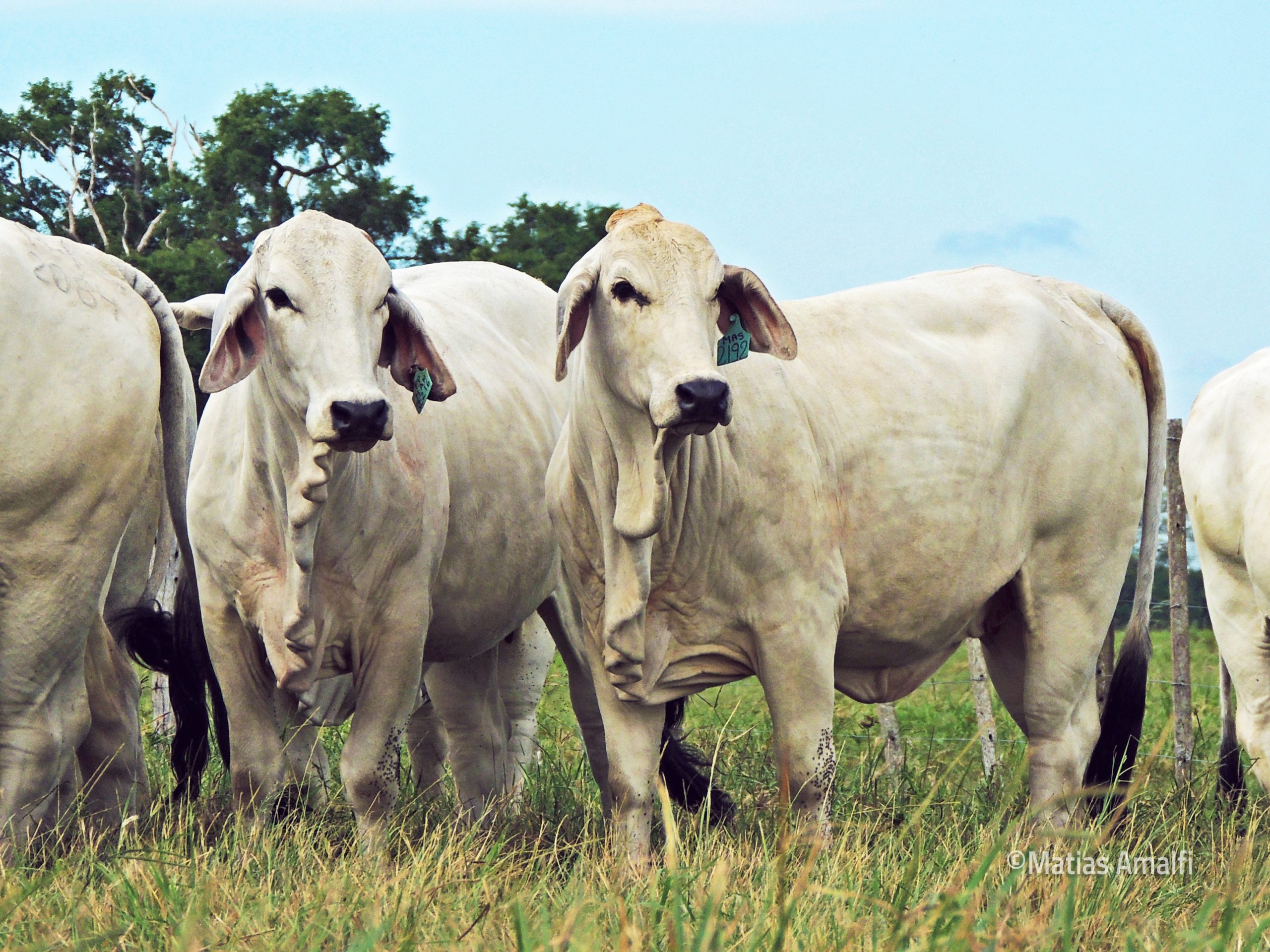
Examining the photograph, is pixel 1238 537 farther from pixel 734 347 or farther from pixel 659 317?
pixel 659 317

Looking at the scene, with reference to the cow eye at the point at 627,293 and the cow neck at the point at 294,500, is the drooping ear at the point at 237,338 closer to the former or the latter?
the cow neck at the point at 294,500

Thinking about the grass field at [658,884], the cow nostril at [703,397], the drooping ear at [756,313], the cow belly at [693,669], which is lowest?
the grass field at [658,884]

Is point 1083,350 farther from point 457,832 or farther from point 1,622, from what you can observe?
point 1,622

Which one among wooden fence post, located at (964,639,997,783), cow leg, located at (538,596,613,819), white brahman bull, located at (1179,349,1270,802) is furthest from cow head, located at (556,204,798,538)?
wooden fence post, located at (964,639,997,783)

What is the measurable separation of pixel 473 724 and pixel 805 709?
6.52ft

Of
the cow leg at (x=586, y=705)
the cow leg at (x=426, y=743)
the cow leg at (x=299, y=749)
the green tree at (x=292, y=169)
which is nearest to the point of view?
the cow leg at (x=299, y=749)

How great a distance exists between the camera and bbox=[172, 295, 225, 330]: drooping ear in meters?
5.62

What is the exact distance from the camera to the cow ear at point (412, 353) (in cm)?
466

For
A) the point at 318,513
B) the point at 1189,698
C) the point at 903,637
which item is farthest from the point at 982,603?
the point at 1189,698

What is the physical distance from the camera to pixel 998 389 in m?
5.36

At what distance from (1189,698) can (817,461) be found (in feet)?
Result: 15.9

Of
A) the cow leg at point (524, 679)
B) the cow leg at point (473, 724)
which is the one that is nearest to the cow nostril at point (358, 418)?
the cow leg at point (473, 724)

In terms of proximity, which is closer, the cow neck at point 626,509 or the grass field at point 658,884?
the grass field at point 658,884

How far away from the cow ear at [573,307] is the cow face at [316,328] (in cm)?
52
